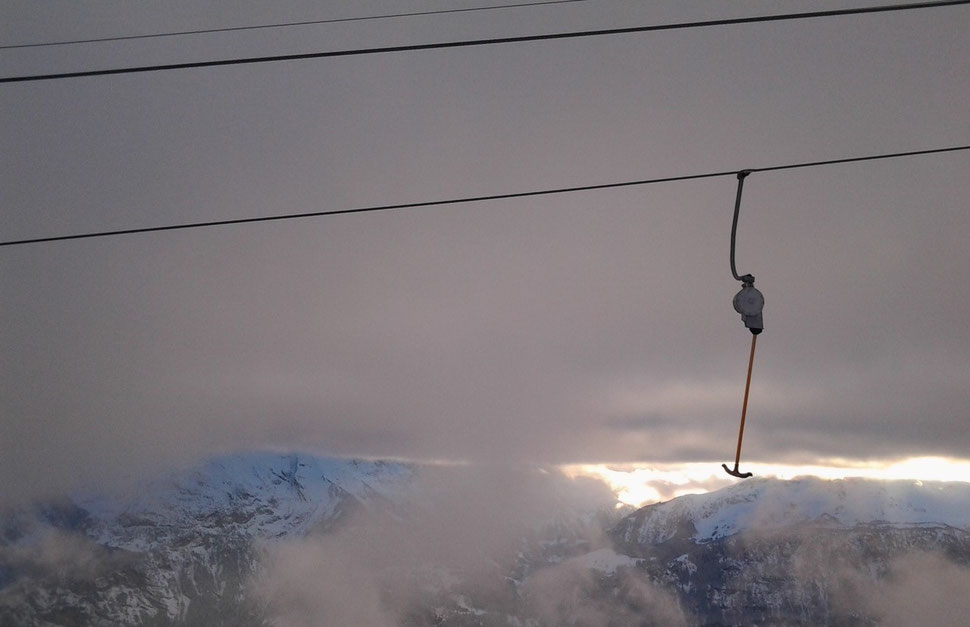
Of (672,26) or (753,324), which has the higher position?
(672,26)

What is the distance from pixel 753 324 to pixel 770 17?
3474 millimetres

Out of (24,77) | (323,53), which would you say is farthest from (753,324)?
(24,77)

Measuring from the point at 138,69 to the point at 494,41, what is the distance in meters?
3.34

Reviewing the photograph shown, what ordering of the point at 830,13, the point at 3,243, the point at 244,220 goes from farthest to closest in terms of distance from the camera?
1. the point at 244,220
2. the point at 3,243
3. the point at 830,13

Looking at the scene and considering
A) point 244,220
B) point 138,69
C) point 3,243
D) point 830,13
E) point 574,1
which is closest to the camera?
point 138,69

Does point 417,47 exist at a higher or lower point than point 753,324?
higher

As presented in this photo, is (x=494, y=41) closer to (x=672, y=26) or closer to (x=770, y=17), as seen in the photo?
(x=672, y=26)

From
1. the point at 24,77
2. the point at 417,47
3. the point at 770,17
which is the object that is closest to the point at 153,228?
the point at 24,77

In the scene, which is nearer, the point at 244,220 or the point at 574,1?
the point at 244,220

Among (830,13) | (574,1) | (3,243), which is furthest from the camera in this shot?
(574,1)

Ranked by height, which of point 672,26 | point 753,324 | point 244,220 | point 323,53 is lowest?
point 753,324

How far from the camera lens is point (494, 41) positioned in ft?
26.2

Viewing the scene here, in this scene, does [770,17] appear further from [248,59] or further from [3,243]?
[3,243]

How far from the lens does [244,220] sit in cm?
952
